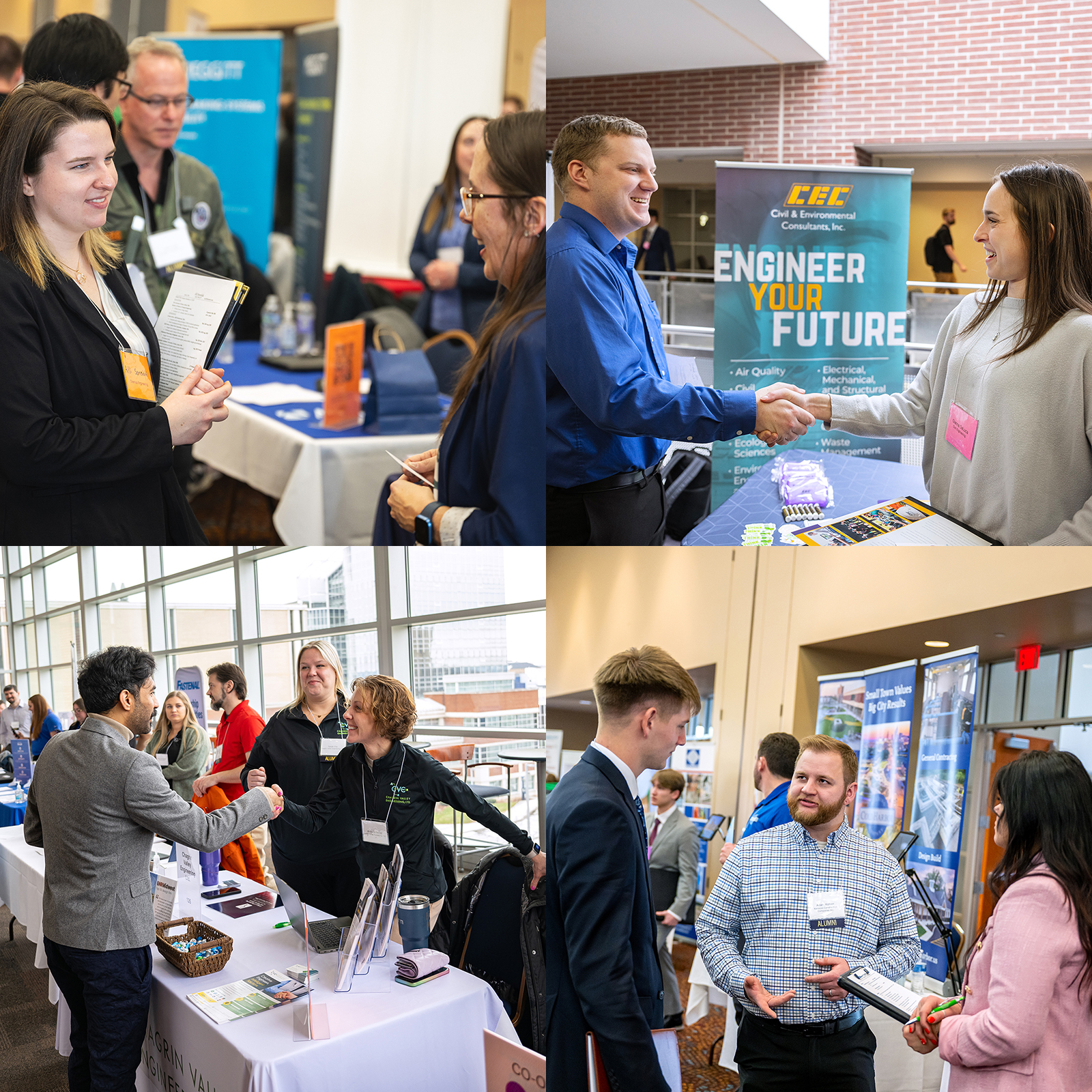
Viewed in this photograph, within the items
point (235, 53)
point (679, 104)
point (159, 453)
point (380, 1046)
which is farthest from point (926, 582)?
point (235, 53)

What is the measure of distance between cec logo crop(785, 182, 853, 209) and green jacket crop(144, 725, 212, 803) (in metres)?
2.36

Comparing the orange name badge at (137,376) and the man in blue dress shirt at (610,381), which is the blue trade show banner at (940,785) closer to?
the man in blue dress shirt at (610,381)

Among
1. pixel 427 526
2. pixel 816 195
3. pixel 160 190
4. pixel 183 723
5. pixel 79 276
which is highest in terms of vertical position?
pixel 816 195

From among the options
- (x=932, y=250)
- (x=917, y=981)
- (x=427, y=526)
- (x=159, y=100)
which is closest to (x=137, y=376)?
(x=159, y=100)

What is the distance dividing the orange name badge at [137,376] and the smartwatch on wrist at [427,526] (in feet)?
2.27

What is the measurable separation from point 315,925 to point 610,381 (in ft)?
5.82

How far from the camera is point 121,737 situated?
95.6 inches

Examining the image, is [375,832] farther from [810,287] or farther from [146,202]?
[810,287]

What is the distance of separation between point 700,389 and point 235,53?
1394 millimetres

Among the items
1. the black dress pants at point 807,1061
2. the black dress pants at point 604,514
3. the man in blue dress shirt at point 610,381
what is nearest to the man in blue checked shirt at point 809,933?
the black dress pants at point 807,1061

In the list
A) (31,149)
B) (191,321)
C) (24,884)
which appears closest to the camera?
(31,149)

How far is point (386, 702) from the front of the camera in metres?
2.90

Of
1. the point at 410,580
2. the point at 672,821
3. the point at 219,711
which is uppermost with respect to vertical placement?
the point at 410,580

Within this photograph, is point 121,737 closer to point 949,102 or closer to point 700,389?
point 700,389
